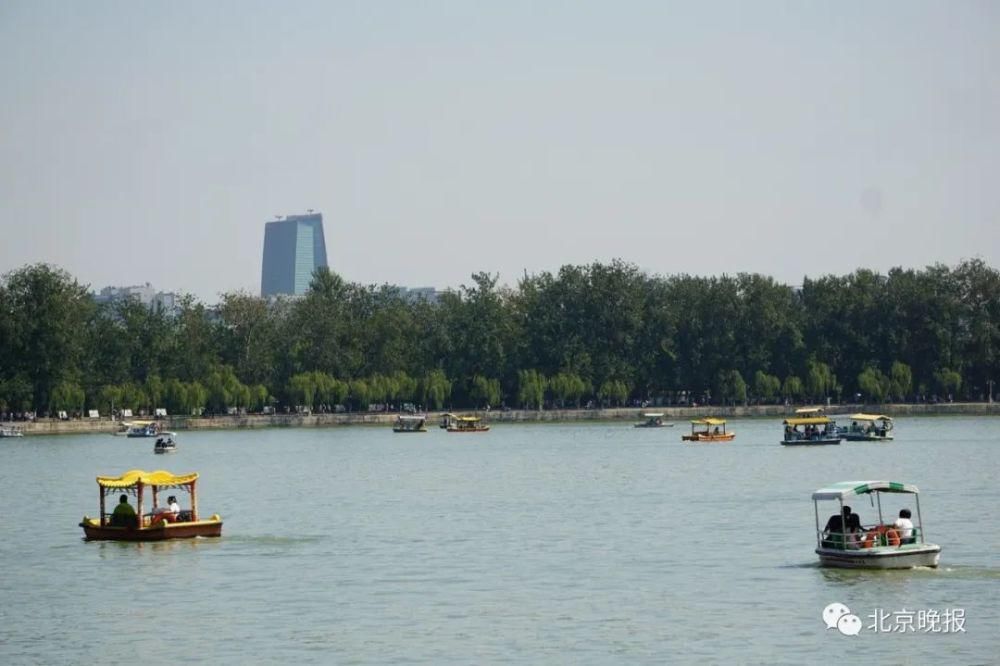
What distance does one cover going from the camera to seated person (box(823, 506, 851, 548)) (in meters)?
41.2

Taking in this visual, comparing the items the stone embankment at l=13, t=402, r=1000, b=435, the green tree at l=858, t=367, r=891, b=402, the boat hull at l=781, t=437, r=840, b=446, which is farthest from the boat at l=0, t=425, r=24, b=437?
the green tree at l=858, t=367, r=891, b=402

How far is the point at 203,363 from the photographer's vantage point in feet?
541

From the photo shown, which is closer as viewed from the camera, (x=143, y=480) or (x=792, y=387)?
(x=143, y=480)

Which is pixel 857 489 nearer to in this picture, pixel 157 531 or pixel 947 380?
pixel 157 531

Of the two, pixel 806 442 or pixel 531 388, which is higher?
pixel 531 388

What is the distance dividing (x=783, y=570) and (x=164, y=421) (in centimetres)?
11446

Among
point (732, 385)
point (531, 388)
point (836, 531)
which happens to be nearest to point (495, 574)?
point (836, 531)

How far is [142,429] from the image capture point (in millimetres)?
138750

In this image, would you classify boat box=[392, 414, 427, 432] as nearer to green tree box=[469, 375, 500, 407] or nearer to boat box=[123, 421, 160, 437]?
green tree box=[469, 375, 500, 407]

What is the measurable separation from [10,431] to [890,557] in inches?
4352

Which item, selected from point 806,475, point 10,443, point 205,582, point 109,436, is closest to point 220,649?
point 205,582

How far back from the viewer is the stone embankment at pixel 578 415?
15812cm

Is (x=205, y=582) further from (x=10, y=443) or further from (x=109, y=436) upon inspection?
(x=109, y=436)

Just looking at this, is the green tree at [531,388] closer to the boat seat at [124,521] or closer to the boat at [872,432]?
the boat at [872,432]
